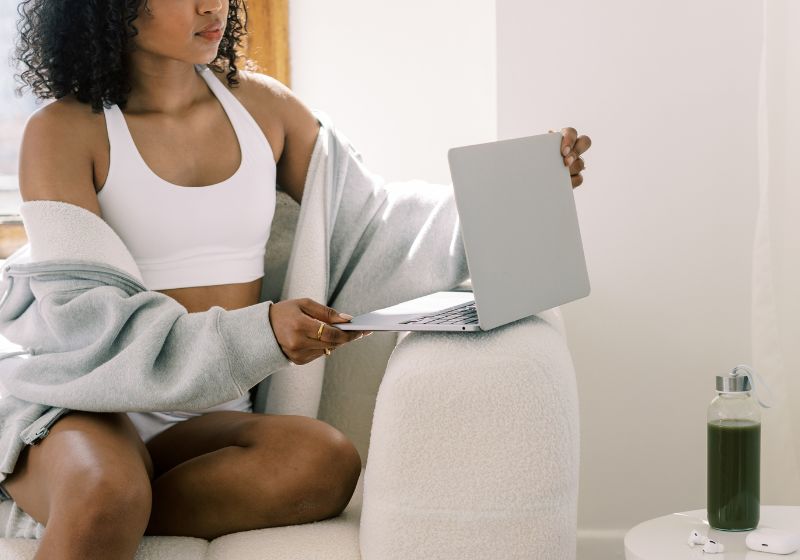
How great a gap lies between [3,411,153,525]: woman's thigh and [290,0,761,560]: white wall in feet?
2.83

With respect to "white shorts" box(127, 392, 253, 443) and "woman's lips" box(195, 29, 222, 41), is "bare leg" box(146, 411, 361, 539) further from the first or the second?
"woman's lips" box(195, 29, 222, 41)

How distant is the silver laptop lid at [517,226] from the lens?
104 centimetres

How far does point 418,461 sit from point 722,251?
3.08 feet

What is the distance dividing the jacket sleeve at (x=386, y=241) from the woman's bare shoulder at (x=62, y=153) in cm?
34

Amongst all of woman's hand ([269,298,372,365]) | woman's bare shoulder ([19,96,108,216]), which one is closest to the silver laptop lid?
woman's hand ([269,298,372,365])

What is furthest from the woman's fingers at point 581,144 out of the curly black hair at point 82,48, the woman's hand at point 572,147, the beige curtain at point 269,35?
the beige curtain at point 269,35

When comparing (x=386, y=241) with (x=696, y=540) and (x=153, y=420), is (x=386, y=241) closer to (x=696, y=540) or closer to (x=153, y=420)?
(x=153, y=420)

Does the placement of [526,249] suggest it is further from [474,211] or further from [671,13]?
[671,13]

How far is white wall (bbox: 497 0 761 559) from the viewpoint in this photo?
167 centimetres

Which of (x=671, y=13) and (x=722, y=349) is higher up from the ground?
(x=671, y=13)

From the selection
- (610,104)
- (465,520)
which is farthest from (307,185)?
(465,520)

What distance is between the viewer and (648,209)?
1.71 metres

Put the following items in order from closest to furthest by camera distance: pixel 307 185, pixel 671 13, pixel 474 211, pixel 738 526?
pixel 474 211 < pixel 738 526 < pixel 307 185 < pixel 671 13

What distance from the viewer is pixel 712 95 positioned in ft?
5.51
